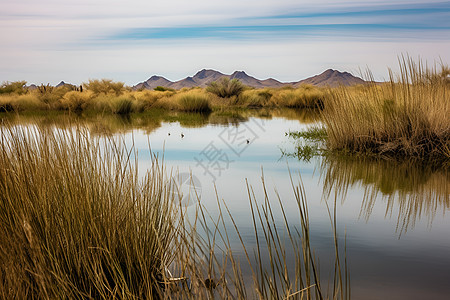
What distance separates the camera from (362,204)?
4.77 meters

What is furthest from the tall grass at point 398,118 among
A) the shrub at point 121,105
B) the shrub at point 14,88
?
the shrub at point 14,88

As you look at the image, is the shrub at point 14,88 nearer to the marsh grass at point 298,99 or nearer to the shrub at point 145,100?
the shrub at point 145,100

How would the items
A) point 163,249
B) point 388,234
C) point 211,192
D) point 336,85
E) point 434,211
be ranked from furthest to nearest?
point 336,85
point 211,192
point 434,211
point 388,234
point 163,249

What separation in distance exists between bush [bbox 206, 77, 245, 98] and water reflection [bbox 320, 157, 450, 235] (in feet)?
58.7

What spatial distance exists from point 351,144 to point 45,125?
5586mm

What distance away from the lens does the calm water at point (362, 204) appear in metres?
3.11

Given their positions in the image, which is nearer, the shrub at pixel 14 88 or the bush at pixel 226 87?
the bush at pixel 226 87

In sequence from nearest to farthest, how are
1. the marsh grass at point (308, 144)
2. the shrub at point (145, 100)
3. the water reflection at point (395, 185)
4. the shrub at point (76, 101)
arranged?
1. the water reflection at point (395, 185)
2. the marsh grass at point (308, 144)
3. the shrub at point (145, 100)
4. the shrub at point (76, 101)

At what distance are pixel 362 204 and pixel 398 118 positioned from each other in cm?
258

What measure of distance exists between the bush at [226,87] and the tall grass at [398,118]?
1722 cm

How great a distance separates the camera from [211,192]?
5.19 meters

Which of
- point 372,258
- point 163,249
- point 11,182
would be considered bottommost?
point 372,258

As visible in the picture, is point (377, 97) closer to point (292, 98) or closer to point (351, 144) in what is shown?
point (351, 144)

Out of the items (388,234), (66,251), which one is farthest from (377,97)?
(66,251)
